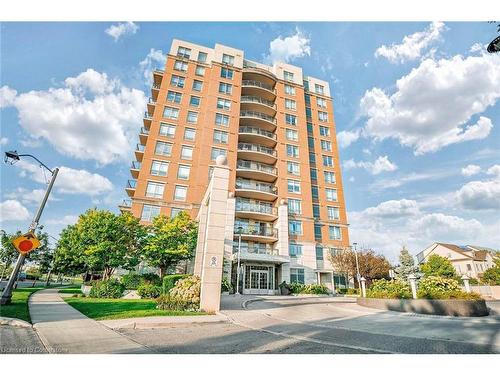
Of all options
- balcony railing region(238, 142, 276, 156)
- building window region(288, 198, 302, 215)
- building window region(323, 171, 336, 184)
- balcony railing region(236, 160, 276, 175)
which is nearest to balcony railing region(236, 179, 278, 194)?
balcony railing region(236, 160, 276, 175)

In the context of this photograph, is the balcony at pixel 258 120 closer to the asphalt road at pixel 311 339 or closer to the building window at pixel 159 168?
the building window at pixel 159 168

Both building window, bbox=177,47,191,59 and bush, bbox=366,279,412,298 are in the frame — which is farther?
building window, bbox=177,47,191,59

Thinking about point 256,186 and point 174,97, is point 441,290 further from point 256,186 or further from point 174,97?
point 174,97

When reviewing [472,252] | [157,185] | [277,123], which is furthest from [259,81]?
[472,252]

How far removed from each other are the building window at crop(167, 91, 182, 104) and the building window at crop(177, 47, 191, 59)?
6.65 m

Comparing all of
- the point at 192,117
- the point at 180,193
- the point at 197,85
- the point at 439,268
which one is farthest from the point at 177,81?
the point at 439,268

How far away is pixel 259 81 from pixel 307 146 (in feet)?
42.5

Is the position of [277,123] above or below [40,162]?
above

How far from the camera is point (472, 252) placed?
5669cm

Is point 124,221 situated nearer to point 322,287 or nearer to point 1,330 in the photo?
point 1,330

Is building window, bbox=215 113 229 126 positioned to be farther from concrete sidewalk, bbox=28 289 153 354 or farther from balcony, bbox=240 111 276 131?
concrete sidewalk, bbox=28 289 153 354

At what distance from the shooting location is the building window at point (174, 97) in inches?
1375

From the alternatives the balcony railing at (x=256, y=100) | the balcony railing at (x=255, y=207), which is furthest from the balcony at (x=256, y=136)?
the balcony railing at (x=255, y=207)

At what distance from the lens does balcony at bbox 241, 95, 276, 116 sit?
1484 inches
